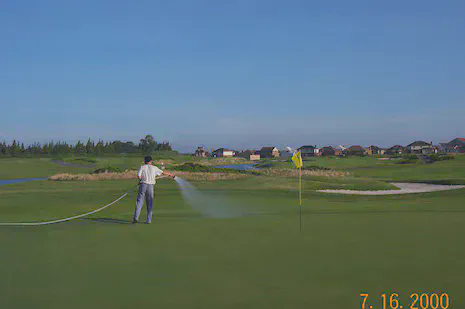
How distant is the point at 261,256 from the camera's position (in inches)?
357

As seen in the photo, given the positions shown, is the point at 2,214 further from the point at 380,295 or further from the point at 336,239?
the point at 380,295

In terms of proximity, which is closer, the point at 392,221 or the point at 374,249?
the point at 374,249

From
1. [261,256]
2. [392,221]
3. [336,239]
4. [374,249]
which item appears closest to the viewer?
[261,256]

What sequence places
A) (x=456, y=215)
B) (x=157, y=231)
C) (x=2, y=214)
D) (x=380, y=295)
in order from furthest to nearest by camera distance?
1. (x=2, y=214)
2. (x=456, y=215)
3. (x=157, y=231)
4. (x=380, y=295)

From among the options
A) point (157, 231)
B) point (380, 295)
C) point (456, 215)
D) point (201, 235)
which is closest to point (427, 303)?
point (380, 295)

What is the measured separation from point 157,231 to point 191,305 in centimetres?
661
